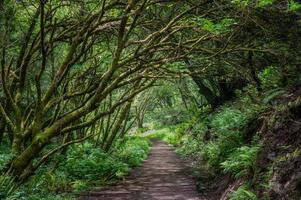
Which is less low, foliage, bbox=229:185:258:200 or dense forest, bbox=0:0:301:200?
dense forest, bbox=0:0:301:200

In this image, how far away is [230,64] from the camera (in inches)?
411

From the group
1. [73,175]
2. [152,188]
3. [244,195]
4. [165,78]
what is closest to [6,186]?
[244,195]

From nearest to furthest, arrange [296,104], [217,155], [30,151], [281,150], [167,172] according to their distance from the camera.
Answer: [281,150]
[296,104]
[30,151]
[217,155]
[167,172]

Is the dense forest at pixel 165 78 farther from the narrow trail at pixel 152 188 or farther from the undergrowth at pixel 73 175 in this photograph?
the narrow trail at pixel 152 188

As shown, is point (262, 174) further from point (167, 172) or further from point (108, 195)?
point (167, 172)

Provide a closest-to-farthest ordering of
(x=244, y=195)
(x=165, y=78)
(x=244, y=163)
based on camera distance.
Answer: (x=244, y=195), (x=244, y=163), (x=165, y=78)

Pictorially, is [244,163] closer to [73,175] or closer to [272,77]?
[272,77]

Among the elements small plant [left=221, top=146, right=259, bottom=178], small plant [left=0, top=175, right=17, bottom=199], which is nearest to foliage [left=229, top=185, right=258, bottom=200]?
small plant [left=221, top=146, right=259, bottom=178]

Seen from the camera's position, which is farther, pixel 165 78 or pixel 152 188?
pixel 152 188

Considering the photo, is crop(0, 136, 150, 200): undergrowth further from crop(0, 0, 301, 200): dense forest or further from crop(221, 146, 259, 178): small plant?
crop(221, 146, 259, 178): small plant

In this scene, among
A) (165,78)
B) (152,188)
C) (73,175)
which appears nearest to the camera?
(165,78)

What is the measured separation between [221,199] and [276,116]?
2327 mm

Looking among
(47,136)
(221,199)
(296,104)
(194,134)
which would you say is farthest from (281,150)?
(194,134)

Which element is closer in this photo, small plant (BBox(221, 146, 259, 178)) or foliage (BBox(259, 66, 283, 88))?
small plant (BBox(221, 146, 259, 178))
